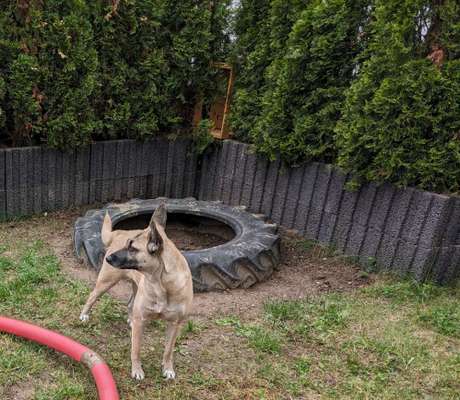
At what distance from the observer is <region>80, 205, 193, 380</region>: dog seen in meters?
2.71

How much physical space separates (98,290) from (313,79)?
3.48 m

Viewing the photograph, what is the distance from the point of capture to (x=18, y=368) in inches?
122

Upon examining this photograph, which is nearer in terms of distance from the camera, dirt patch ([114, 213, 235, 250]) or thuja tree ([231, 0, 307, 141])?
dirt patch ([114, 213, 235, 250])

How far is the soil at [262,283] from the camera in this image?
428 centimetres

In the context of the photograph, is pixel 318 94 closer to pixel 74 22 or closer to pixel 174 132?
pixel 174 132

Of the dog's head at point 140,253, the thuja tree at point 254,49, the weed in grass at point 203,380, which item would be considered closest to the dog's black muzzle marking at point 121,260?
the dog's head at point 140,253

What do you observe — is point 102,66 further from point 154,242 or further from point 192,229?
point 154,242

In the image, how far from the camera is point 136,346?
9.86 ft

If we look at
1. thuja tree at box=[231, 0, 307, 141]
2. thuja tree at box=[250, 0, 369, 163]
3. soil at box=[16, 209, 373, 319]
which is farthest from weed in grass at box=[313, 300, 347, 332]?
thuja tree at box=[231, 0, 307, 141]

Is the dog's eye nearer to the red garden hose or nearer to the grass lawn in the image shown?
the red garden hose

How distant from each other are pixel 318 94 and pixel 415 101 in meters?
1.24

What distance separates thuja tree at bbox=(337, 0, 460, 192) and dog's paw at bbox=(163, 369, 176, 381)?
2.95 metres

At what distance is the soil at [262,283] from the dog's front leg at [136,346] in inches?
38.9

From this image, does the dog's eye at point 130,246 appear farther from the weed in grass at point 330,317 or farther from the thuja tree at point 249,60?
the thuja tree at point 249,60
